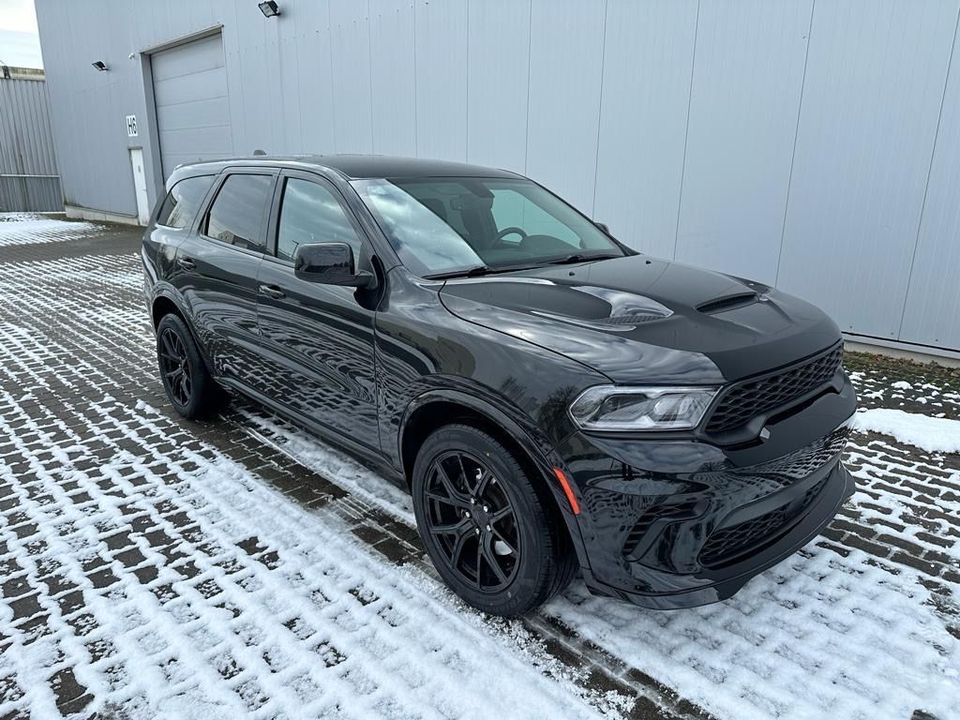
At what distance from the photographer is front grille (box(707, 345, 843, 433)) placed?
2.21 m

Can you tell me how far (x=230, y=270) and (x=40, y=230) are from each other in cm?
1875

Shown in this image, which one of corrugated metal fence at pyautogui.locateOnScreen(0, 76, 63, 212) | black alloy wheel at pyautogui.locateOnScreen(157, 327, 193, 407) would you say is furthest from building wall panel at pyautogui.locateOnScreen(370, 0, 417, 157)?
corrugated metal fence at pyautogui.locateOnScreen(0, 76, 63, 212)

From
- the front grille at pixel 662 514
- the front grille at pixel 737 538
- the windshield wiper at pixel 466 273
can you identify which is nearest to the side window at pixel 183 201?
the windshield wiper at pixel 466 273

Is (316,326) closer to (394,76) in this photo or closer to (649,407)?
(649,407)

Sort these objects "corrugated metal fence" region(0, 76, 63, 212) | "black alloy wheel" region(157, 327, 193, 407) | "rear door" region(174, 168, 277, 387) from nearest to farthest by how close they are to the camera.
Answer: "rear door" region(174, 168, 277, 387)
"black alloy wheel" region(157, 327, 193, 407)
"corrugated metal fence" region(0, 76, 63, 212)

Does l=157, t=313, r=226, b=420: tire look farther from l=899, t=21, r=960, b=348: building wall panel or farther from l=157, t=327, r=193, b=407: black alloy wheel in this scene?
l=899, t=21, r=960, b=348: building wall panel

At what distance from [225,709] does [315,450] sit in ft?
6.95

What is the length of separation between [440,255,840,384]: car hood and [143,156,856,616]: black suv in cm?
1

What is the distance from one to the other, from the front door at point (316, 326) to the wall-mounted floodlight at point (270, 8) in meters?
9.88

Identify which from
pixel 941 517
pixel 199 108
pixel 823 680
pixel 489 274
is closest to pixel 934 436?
pixel 941 517

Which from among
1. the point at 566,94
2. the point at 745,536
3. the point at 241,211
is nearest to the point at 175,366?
the point at 241,211

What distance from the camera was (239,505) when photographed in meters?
3.57

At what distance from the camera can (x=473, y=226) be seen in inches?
131

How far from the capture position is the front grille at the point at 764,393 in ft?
7.24
